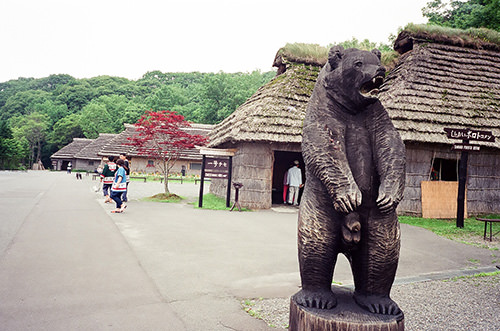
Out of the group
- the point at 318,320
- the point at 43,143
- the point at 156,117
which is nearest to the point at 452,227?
the point at 318,320

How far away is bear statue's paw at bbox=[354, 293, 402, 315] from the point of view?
208 centimetres

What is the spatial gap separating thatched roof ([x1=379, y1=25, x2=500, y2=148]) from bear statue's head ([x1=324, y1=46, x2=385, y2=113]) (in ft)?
27.3

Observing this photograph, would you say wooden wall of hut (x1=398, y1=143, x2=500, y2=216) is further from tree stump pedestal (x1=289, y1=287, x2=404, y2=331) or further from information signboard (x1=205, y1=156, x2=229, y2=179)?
tree stump pedestal (x1=289, y1=287, x2=404, y2=331)

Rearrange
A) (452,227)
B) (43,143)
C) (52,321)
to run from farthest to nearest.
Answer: (43,143)
(452,227)
(52,321)

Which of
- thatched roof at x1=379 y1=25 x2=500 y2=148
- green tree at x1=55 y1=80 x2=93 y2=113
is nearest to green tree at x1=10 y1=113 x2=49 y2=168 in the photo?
green tree at x1=55 y1=80 x2=93 y2=113

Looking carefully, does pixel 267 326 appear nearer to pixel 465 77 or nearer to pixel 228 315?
pixel 228 315

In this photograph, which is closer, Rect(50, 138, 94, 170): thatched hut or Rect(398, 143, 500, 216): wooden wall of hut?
Rect(398, 143, 500, 216): wooden wall of hut

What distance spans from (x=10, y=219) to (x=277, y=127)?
7583 millimetres

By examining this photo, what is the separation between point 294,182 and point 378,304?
10.3 m

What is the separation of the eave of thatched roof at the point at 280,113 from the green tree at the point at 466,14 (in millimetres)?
9502

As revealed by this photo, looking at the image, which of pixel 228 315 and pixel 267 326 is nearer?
pixel 267 326

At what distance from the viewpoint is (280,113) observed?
36.0 ft

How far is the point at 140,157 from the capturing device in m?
30.4

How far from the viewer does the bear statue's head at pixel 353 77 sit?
7.01ft
